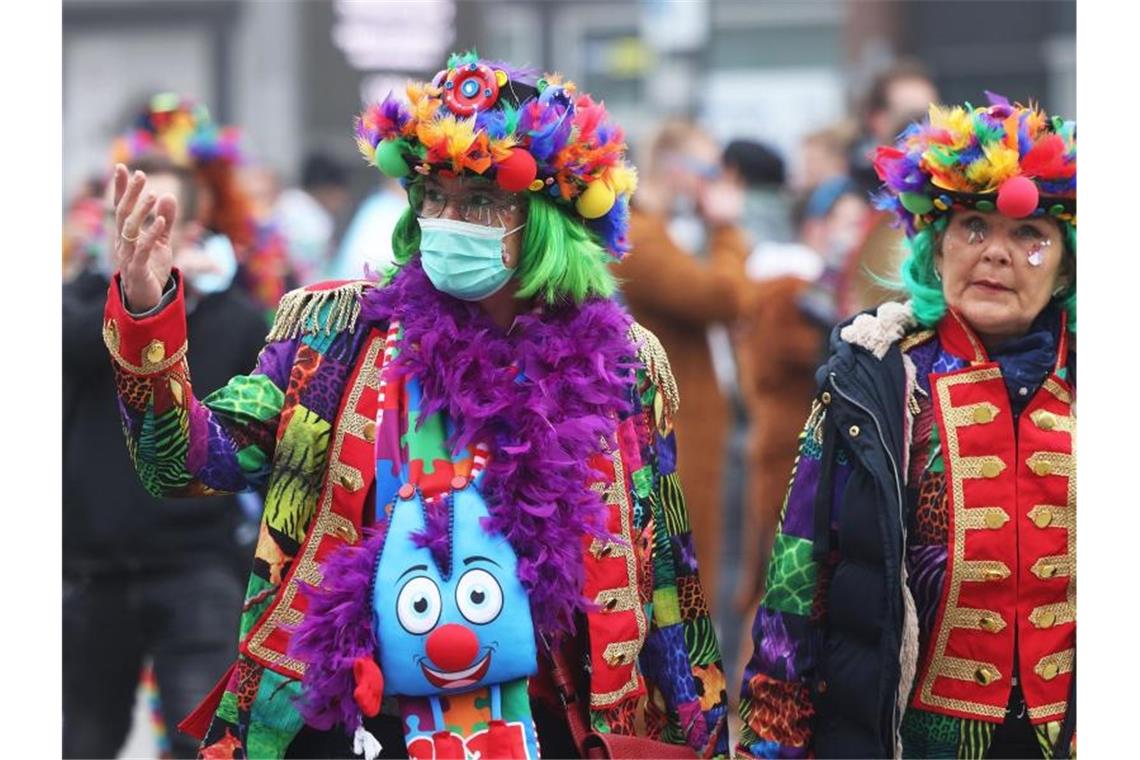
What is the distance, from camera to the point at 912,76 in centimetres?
839

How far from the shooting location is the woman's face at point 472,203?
4.18m

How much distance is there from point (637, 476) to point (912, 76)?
451 centimetres

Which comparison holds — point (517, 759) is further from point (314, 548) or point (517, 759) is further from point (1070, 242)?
point (1070, 242)

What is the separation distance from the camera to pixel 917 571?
14.4ft

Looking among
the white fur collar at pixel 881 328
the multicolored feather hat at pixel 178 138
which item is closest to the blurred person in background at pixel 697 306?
the multicolored feather hat at pixel 178 138

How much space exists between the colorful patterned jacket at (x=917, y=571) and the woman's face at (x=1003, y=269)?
0.11 metres

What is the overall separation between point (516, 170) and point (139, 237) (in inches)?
29.9

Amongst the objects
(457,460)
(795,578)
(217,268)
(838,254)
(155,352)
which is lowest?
(795,578)

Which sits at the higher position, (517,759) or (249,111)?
(249,111)

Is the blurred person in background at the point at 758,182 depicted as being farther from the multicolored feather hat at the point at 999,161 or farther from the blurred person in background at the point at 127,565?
the multicolored feather hat at the point at 999,161

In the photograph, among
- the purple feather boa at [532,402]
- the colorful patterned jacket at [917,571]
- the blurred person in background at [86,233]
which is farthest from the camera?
the blurred person in background at [86,233]

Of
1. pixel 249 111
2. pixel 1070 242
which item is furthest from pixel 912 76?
pixel 249 111

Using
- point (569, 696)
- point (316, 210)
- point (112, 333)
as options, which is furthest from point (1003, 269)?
point (316, 210)

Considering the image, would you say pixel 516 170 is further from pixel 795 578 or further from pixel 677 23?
pixel 677 23
